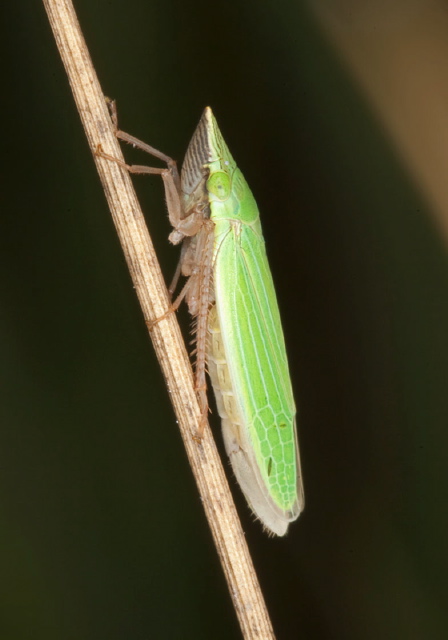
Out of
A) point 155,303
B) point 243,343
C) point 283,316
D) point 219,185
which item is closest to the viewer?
point 155,303

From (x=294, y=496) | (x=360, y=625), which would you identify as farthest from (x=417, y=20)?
(x=360, y=625)

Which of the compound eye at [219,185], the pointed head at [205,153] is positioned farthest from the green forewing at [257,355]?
the pointed head at [205,153]

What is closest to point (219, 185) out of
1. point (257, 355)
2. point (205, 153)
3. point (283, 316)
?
point (205, 153)

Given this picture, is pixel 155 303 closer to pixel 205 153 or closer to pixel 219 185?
pixel 219 185

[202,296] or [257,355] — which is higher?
[202,296]

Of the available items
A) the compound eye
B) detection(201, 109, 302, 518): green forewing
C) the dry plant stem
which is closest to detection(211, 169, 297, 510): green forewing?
detection(201, 109, 302, 518): green forewing

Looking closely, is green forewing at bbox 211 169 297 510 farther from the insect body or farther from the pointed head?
the pointed head
